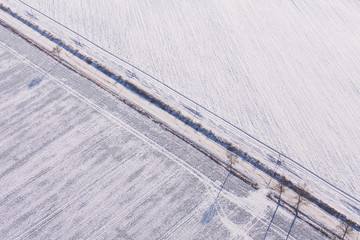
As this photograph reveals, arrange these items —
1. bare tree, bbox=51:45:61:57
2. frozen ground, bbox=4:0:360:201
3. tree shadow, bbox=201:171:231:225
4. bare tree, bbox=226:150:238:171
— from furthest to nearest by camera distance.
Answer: bare tree, bbox=51:45:61:57 → frozen ground, bbox=4:0:360:201 → bare tree, bbox=226:150:238:171 → tree shadow, bbox=201:171:231:225

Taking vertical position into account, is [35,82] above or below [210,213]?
below

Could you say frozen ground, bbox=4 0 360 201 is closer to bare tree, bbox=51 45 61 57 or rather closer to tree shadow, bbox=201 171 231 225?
bare tree, bbox=51 45 61 57

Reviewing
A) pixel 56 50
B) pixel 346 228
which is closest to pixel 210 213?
pixel 346 228

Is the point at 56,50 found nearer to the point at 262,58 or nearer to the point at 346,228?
the point at 262,58

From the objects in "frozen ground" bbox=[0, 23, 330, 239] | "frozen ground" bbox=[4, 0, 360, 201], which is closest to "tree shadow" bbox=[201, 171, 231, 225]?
"frozen ground" bbox=[0, 23, 330, 239]

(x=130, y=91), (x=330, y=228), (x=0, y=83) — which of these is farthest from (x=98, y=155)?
(x=330, y=228)

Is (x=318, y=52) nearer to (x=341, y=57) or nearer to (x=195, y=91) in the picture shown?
(x=341, y=57)
